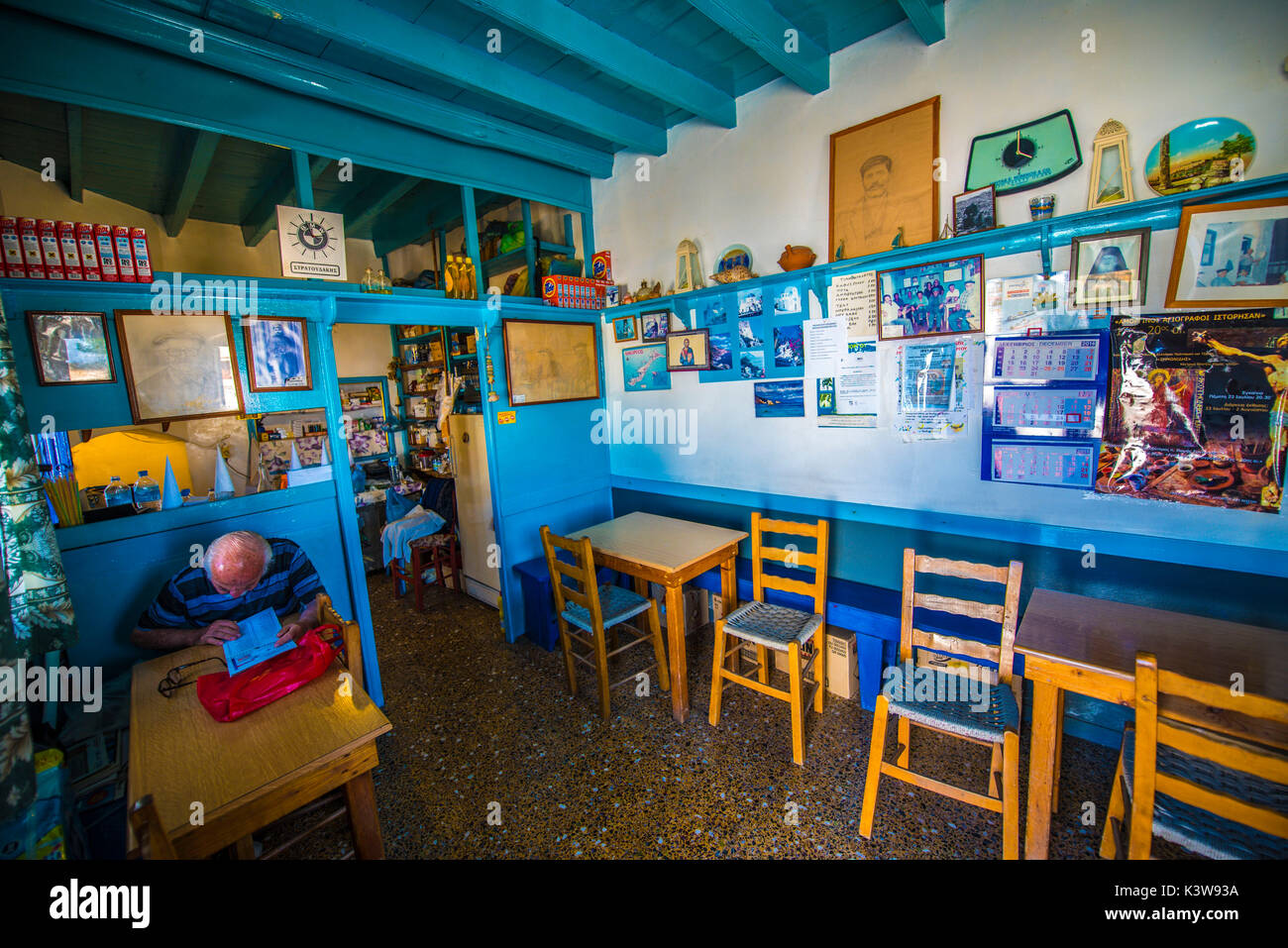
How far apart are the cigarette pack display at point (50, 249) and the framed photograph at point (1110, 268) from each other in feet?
13.7

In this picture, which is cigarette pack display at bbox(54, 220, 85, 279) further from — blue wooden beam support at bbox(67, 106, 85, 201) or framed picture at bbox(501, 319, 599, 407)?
framed picture at bbox(501, 319, 599, 407)

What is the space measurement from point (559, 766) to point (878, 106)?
3.76m

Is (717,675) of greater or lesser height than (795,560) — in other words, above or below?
below

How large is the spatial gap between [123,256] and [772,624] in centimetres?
335

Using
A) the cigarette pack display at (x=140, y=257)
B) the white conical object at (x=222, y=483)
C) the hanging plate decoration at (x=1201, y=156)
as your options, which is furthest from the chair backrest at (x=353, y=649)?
the hanging plate decoration at (x=1201, y=156)

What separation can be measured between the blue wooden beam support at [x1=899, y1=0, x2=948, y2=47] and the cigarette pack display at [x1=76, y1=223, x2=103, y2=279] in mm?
3531

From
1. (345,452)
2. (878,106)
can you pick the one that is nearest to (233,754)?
(345,452)

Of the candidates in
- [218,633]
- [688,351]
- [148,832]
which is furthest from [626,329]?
[148,832]

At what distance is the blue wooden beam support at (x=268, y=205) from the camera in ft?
12.2

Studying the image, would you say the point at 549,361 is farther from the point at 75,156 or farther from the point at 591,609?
the point at 75,156

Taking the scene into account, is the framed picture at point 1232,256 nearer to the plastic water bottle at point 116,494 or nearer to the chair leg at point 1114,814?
the chair leg at point 1114,814

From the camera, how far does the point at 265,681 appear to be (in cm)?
170

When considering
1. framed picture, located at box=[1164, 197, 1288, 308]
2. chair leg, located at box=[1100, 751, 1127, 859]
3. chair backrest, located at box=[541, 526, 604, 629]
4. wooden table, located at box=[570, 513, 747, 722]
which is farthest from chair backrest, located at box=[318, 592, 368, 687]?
framed picture, located at box=[1164, 197, 1288, 308]
